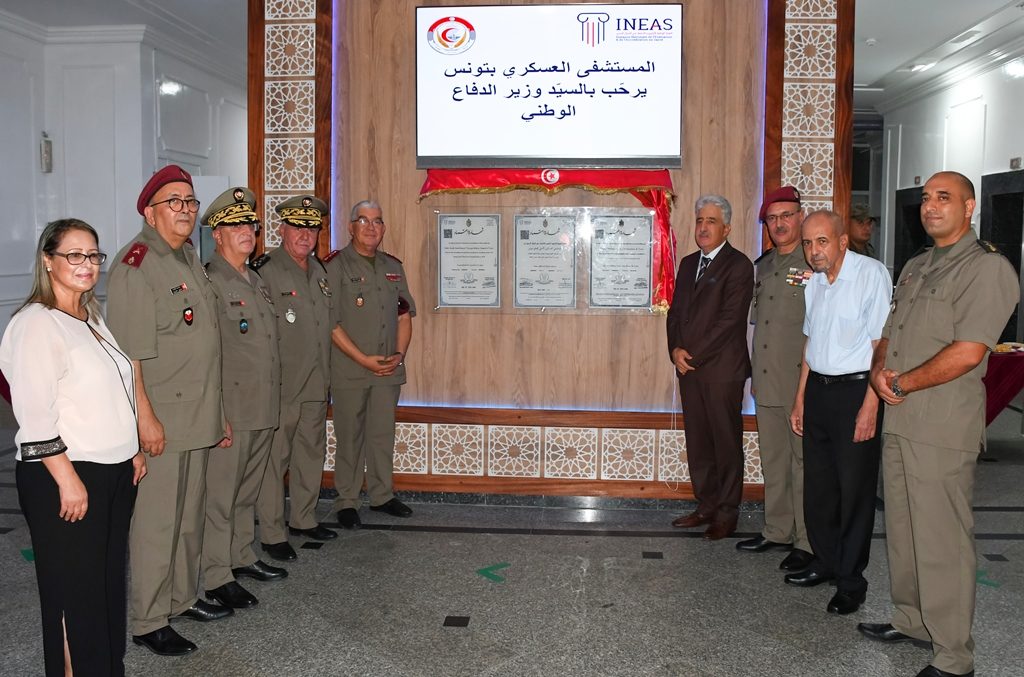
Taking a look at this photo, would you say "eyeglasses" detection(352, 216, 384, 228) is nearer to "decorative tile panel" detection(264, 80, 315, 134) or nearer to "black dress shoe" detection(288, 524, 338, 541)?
"decorative tile panel" detection(264, 80, 315, 134)

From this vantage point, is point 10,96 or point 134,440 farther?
point 10,96

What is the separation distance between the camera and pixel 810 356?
3.68 m

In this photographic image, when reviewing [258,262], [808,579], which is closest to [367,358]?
[258,262]

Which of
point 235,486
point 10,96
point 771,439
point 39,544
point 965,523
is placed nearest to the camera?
point 39,544

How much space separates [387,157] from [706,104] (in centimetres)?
190

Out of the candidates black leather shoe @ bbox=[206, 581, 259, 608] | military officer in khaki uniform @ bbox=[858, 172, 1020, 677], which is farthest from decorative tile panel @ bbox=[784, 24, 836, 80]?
black leather shoe @ bbox=[206, 581, 259, 608]

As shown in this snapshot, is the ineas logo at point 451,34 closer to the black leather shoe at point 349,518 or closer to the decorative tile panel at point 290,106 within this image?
the decorative tile panel at point 290,106

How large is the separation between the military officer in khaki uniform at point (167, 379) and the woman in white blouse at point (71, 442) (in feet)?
1.57

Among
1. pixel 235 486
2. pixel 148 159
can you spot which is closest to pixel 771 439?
pixel 235 486

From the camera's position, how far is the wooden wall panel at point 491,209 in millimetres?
5078

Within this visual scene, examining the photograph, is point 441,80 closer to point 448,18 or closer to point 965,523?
point 448,18

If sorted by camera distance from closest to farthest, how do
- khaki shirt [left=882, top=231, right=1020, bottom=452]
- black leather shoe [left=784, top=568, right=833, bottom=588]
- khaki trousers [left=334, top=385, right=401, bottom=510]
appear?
khaki shirt [left=882, top=231, right=1020, bottom=452], black leather shoe [left=784, top=568, right=833, bottom=588], khaki trousers [left=334, top=385, right=401, bottom=510]

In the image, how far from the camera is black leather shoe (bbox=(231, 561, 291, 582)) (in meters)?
3.88

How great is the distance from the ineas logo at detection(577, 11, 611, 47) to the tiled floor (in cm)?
281
